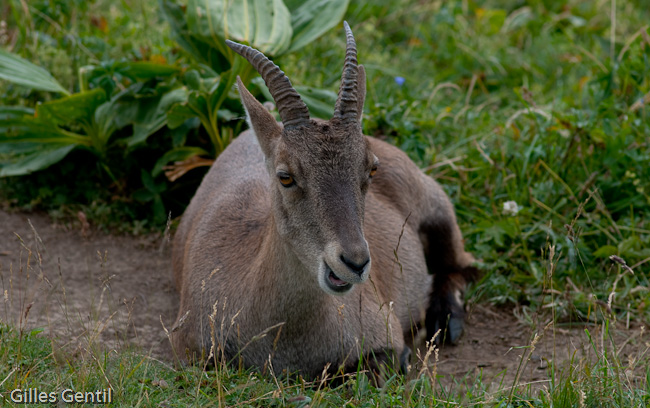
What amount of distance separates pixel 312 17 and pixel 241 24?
0.71 metres

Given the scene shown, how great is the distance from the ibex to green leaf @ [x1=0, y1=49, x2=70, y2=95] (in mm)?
1612

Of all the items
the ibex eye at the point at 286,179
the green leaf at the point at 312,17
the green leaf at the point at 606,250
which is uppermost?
the green leaf at the point at 312,17

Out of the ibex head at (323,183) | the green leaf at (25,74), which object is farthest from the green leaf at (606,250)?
the green leaf at (25,74)

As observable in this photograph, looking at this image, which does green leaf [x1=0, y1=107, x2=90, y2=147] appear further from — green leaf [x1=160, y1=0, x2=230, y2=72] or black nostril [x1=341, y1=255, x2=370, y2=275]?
black nostril [x1=341, y1=255, x2=370, y2=275]

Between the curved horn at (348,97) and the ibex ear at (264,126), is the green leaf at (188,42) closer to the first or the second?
the ibex ear at (264,126)

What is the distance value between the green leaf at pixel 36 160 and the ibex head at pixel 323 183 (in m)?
2.83

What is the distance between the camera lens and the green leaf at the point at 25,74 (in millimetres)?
5980

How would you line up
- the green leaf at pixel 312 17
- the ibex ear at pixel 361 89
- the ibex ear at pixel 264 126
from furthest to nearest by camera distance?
the green leaf at pixel 312 17, the ibex ear at pixel 361 89, the ibex ear at pixel 264 126

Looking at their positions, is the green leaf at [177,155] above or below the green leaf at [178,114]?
below

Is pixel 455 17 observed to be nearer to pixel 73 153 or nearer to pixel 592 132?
pixel 592 132

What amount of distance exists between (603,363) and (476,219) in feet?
7.94

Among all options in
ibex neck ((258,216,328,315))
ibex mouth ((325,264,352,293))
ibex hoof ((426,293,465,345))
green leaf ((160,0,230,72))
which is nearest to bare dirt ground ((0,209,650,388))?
ibex hoof ((426,293,465,345))

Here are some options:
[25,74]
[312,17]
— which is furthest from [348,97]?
[25,74]

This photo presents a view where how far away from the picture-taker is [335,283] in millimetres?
3734
